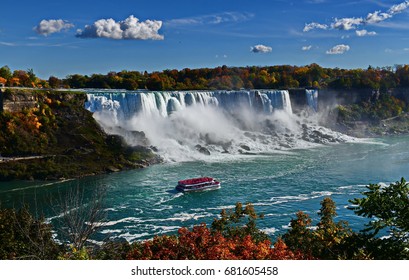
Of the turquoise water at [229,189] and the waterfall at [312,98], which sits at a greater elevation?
the waterfall at [312,98]

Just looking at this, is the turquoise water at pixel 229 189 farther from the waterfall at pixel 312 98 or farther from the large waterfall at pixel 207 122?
A: the waterfall at pixel 312 98

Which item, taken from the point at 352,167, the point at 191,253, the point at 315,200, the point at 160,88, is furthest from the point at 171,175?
the point at 160,88

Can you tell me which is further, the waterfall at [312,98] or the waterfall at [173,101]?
the waterfall at [312,98]

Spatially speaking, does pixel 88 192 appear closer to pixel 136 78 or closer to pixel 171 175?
pixel 171 175

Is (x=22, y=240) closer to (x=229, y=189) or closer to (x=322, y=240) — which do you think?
(x=322, y=240)

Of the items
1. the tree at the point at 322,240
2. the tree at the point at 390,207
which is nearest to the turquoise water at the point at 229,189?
the tree at the point at 322,240

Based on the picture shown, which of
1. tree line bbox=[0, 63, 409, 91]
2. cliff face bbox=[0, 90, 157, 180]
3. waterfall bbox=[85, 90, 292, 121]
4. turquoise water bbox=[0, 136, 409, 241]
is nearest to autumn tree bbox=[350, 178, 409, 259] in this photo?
turquoise water bbox=[0, 136, 409, 241]
